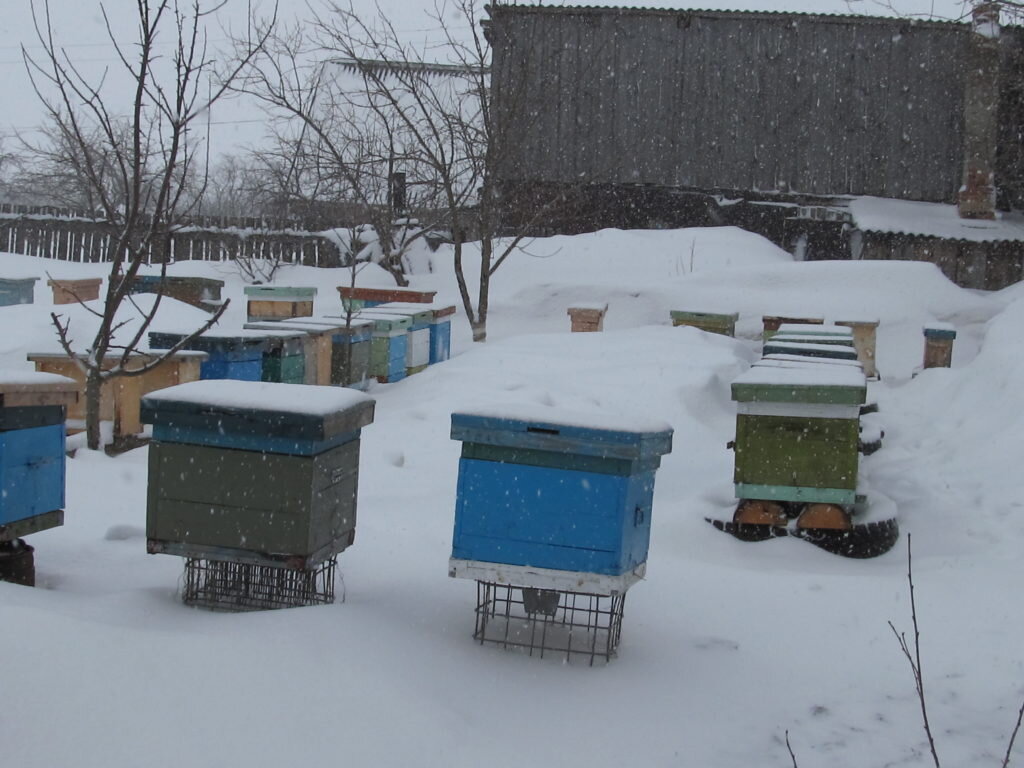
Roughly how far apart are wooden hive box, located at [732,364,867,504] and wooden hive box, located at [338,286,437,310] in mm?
6493

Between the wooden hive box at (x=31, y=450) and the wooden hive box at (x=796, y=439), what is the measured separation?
10.2 ft

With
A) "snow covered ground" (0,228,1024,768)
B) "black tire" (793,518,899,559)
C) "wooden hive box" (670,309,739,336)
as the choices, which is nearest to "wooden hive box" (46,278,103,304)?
"snow covered ground" (0,228,1024,768)

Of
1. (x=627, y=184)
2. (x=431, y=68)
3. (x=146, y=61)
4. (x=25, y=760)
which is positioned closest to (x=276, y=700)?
(x=25, y=760)

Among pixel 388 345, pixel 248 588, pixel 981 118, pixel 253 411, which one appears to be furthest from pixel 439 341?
pixel 981 118

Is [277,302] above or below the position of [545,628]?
above

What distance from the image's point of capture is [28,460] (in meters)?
3.73

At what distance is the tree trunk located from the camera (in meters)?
6.02

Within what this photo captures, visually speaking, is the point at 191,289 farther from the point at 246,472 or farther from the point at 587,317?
the point at 246,472

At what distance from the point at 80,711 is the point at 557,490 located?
155 cm

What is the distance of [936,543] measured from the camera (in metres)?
5.78

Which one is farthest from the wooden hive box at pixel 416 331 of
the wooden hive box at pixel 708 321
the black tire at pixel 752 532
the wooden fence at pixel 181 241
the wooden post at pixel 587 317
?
the wooden fence at pixel 181 241

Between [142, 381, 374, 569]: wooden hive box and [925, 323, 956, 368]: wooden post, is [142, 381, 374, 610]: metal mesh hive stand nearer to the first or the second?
[142, 381, 374, 569]: wooden hive box

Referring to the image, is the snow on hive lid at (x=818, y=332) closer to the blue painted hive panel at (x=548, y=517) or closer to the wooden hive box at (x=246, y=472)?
the blue painted hive panel at (x=548, y=517)

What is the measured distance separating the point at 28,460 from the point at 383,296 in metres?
7.85
